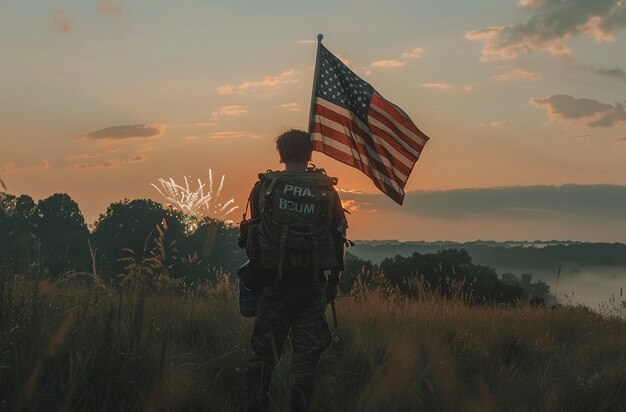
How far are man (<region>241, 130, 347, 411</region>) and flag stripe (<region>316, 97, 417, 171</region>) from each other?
344 centimetres

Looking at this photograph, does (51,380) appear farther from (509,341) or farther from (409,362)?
(509,341)

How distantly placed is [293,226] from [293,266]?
283 mm

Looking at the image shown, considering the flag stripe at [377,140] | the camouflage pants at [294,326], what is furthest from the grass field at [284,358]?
the flag stripe at [377,140]

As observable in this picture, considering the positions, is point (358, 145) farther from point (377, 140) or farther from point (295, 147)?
point (295, 147)

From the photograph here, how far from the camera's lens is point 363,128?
9.06m

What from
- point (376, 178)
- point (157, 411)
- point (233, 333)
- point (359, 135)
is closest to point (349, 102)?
point (359, 135)

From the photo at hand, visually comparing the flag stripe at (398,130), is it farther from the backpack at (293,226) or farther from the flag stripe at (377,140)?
the backpack at (293,226)

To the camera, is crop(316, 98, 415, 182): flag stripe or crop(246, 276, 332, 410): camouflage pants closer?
crop(246, 276, 332, 410): camouflage pants

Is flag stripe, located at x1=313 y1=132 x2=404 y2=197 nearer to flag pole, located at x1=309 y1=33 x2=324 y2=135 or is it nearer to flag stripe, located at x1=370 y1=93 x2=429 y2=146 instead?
flag pole, located at x1=309 y1=33 x2=324 y2=135

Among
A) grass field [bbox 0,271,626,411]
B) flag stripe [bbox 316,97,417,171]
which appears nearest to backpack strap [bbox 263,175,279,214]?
grass field [bbox 0,271,626,411]

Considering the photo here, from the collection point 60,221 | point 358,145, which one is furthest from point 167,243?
point 60,221

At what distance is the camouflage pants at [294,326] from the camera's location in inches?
207

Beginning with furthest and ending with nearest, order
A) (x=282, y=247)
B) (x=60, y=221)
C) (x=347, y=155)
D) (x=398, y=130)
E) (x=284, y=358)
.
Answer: (x=60, y=221) → (x=398, y=130) → (x=347, y=155) → (x=284, y=358) → (x=282, y=247)

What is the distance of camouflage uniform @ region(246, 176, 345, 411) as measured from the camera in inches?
207
